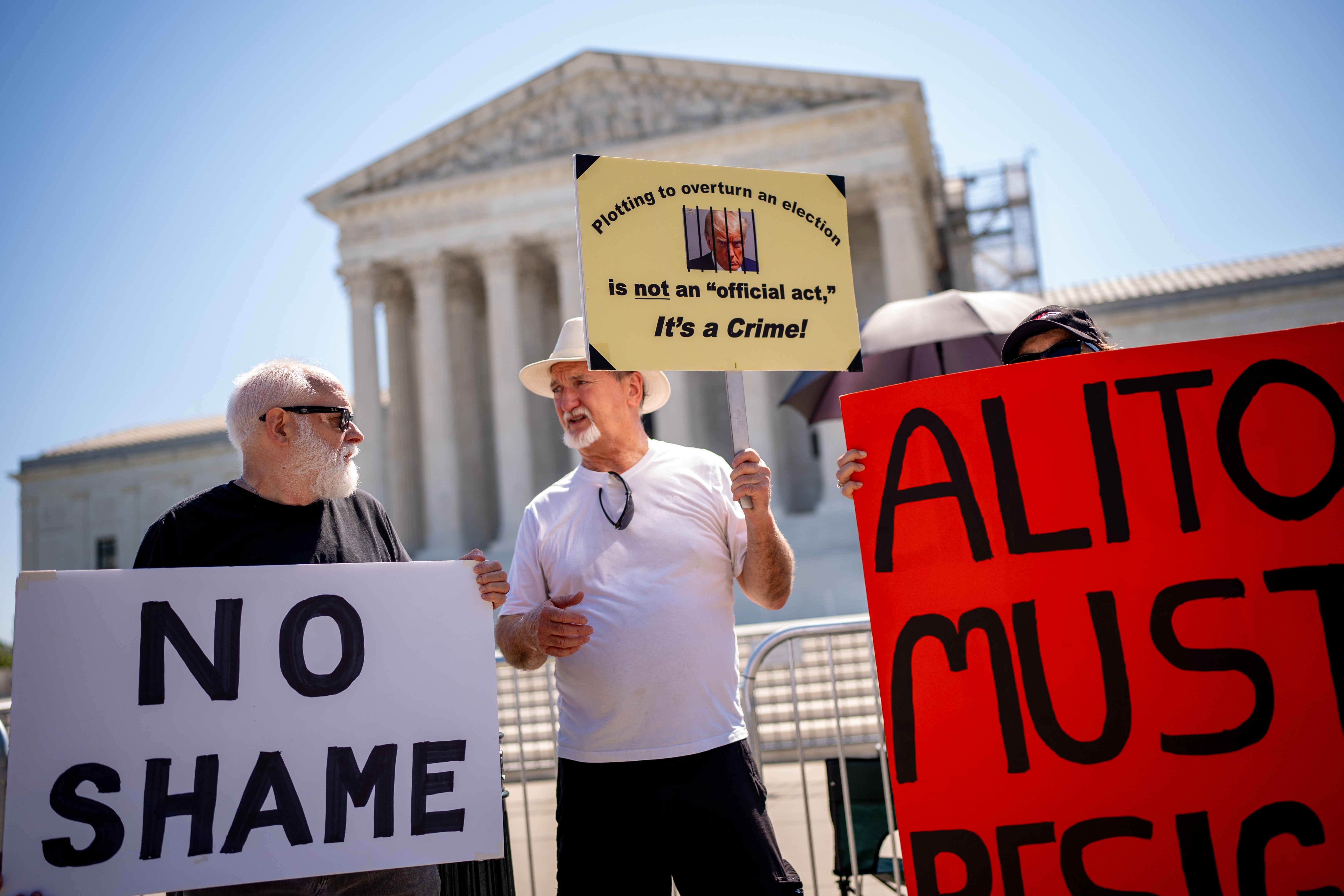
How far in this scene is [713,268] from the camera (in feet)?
10.1

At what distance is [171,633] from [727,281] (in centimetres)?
189

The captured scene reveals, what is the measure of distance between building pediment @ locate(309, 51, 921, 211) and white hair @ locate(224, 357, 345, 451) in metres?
24.6

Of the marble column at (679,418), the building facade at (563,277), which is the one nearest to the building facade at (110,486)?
the building facade at (563,277)

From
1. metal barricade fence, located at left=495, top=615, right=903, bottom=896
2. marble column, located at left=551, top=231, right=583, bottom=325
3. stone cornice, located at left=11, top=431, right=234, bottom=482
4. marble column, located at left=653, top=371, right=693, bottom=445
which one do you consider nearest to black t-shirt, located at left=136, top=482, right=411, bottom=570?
metal barricade fence, located at left=495, top=615, right=903, bottom=896

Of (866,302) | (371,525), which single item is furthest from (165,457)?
(371,525)

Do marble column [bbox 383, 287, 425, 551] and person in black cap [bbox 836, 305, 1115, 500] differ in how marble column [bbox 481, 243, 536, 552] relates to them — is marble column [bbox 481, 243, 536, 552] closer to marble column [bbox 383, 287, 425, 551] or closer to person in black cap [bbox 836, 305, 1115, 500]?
marble column [bbox 383, 287, 425, 551]

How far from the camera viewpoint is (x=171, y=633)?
2832mm

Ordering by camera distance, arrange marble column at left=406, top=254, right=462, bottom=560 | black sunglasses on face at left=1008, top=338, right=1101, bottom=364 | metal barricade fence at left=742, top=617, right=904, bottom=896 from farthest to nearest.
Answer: marble column at left=406, top=254, right=462, bottom=560 → metal barricade fence at left=742, top=617, right=904, bottom=896 → black sunglasses on face at left=1008, top=338, right=1101, bottom=364

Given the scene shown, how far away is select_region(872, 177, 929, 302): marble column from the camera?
25.7 m

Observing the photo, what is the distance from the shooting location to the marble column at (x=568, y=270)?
89.6 ft

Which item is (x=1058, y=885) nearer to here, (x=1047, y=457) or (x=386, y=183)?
(x=1047, y=457)

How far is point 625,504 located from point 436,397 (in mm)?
26840

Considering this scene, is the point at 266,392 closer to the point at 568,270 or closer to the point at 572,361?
the point at 572,361

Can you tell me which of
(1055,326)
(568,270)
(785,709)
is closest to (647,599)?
(1055,326)
